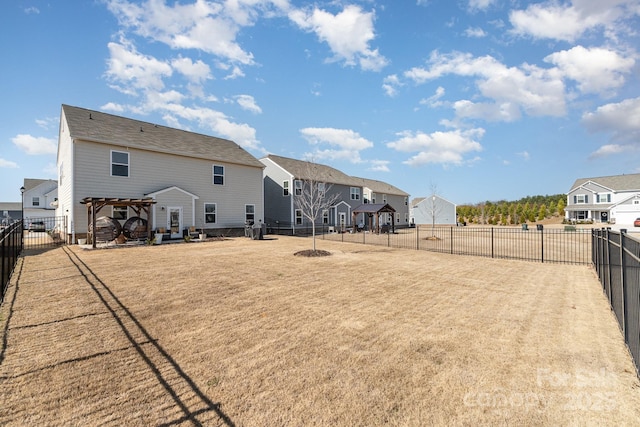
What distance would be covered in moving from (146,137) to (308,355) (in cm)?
2128

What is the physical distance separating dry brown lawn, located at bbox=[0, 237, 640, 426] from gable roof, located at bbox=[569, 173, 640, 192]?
5369 cm

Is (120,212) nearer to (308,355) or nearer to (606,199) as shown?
(308,355)

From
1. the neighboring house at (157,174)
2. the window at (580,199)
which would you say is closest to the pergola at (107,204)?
the neighboring house at (157,174)

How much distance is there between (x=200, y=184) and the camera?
72.2ft

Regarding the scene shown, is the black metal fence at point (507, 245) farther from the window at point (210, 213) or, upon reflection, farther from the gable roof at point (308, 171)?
the gable roof at point (308, 171)

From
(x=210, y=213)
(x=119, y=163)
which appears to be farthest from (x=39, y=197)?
(x=210, y=213)

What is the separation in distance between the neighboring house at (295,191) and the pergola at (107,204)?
12.0 meters

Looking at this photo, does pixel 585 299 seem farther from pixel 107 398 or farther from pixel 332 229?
pixel 332 229

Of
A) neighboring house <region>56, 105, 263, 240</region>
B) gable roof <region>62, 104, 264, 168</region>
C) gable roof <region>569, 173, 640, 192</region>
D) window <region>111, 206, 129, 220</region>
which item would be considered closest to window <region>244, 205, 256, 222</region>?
neighboring house <region>56, 105, 263, 240</region>

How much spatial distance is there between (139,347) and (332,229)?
2762 centimetres

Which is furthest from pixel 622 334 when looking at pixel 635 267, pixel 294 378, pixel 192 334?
pixel 192 334

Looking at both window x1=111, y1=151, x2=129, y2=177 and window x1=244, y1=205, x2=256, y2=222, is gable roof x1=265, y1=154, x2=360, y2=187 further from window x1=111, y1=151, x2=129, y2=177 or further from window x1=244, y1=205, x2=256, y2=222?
window x1=111, y1=151, x2=129, y2=177

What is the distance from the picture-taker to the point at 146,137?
20.1 meters

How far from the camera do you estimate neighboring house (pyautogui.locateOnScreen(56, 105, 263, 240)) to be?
664 inches
